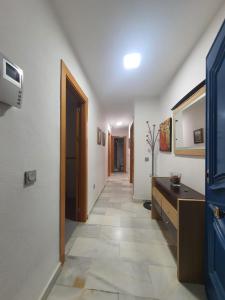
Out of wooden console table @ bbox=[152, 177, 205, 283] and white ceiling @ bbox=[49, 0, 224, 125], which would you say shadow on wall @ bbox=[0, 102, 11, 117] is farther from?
wooden console table @ bbox=[152, 177, 205, 283]

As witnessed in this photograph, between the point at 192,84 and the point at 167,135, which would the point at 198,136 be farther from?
the point at 167,135

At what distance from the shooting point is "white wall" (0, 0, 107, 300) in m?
0.86

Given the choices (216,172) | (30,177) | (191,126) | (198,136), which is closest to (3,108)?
(30,177)

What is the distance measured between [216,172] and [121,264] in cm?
134

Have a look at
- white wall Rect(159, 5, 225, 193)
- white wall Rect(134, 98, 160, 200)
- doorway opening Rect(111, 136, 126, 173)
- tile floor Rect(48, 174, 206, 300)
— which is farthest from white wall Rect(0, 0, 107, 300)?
doorway opening Rect(111, 136, 126, 173)

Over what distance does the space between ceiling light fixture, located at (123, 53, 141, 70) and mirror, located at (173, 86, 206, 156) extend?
880 mm

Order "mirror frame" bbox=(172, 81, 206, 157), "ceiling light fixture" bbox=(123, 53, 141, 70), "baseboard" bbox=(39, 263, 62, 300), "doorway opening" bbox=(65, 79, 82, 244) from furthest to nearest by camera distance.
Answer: "doorway opening" bbox=(65, 79, 82, 244), "ceiling light fixture" bbox=(123, 53, 141, 70), "mirror frame" bbox=(172, 81, 206, 157), "baseboard" bbox=(39, 263, 62, 300)

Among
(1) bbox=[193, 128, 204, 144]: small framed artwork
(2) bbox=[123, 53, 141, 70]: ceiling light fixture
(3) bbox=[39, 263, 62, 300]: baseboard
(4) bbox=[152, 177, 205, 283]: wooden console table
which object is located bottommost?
(3) bbox=[39, 263, 62, 300]: baseboard

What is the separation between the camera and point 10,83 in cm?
80

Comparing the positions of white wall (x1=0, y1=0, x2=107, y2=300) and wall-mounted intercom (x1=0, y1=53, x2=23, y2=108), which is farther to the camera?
white wall (x1=0, y1=0, x2=107, y2=300)

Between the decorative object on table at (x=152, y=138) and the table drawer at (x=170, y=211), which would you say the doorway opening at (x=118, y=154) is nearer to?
the decorative object on table at (x=152, y=138)

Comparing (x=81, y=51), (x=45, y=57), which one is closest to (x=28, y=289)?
(x=45, y=57)

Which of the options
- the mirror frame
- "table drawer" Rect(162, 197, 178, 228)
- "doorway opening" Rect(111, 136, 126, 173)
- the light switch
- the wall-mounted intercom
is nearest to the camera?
the wall-mounted intercom

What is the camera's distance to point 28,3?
3.42 ft
